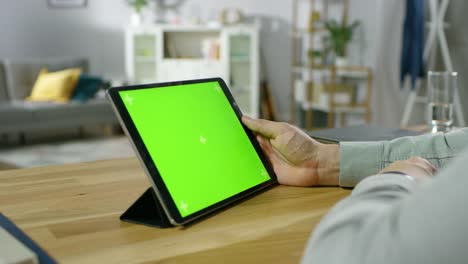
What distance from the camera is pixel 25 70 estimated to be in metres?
5.70

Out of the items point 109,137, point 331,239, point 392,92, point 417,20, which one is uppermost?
point 417,20

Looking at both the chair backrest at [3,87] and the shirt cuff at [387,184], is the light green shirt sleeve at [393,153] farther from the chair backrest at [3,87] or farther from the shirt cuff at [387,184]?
the chair backrest at [3,87]

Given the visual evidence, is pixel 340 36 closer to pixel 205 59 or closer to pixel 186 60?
pixel 205 59

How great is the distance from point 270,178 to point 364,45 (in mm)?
4647

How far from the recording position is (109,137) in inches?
225

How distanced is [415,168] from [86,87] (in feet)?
17.3

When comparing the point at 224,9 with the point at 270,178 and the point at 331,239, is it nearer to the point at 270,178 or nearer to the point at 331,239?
the point at 270,178

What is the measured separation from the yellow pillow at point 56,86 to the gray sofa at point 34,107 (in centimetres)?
13

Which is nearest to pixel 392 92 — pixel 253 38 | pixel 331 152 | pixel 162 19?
pixel 253 38

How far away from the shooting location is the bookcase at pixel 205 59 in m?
6.41

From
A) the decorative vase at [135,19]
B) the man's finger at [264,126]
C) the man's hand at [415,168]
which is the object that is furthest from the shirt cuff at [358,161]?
the decorative vase at [135,19]

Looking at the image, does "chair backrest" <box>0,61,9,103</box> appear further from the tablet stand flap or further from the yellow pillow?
the tablet stand flap

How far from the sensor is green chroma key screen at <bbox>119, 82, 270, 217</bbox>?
78 cm

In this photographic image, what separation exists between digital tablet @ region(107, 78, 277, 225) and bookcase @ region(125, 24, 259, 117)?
5.45 m
